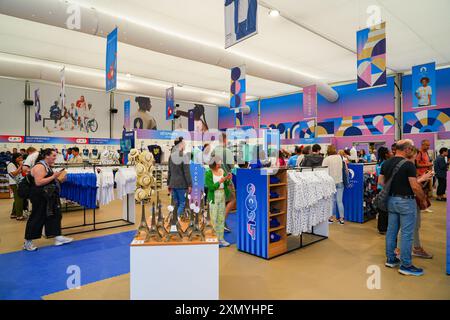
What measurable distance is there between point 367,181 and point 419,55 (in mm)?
6090

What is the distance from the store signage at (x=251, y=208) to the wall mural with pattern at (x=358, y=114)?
9969 millimetres

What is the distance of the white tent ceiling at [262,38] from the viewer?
6.79 m

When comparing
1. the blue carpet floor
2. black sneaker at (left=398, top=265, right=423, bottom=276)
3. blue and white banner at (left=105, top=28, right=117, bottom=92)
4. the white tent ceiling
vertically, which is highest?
the white tent ceiling

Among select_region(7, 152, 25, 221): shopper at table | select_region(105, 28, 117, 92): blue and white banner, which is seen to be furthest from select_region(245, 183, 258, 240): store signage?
select_region(7, 152, 25, 221): shopper at table

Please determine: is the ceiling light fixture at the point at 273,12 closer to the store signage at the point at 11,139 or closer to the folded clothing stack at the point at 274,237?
the folded clothing stack at the point at 274,237

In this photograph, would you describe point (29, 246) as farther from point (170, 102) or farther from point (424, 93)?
point (424, 93)

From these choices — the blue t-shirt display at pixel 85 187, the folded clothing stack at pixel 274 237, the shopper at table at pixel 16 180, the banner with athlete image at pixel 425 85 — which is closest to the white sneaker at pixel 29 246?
the blue t-shirt display at pixel 85 187

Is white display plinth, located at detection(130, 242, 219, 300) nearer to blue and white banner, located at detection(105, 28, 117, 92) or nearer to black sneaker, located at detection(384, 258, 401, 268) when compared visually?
black sneaker, located at detection(384, 258, 401, 268)

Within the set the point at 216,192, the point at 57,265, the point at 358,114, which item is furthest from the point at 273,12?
the point at 358,114

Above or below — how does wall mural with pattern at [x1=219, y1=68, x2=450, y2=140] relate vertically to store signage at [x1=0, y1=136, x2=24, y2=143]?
above

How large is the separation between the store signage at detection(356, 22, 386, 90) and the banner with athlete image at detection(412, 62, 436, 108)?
4.39 metres

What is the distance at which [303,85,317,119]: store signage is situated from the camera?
36.6 ft

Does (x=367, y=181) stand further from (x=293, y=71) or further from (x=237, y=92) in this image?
(x=293, y=71)
